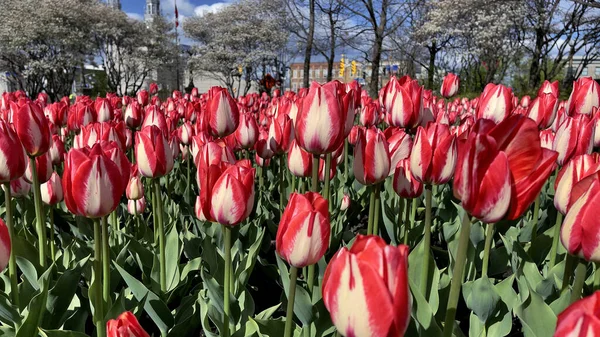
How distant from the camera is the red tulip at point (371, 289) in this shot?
2.25ft

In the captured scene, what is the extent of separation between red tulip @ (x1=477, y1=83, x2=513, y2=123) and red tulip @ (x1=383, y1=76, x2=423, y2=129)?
40 centimetres

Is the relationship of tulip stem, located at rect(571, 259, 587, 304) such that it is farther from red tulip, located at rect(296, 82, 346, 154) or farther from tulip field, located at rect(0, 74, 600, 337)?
red tulip, located at rect(296, 82, 346, 154)

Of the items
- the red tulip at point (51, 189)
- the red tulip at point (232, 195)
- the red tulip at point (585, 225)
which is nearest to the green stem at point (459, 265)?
the red tulip at point (585, 225)

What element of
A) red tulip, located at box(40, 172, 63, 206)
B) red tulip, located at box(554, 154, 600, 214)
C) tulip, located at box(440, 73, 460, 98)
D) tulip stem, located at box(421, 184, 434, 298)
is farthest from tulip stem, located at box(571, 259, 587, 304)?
tulip, located at box(440, 73, 460, 98)

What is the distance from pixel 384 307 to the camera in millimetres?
694

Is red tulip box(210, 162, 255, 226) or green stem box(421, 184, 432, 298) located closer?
red tulip box(210, 162, 255, 226)

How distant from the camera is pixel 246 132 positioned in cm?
247

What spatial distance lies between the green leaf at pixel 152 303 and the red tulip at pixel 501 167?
117 cm

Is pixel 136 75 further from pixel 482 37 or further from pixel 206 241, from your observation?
pixel 206 241

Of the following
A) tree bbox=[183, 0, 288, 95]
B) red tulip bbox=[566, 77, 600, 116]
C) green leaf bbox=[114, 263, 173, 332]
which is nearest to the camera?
green leaf bbox=[114, 263, 173, 332]

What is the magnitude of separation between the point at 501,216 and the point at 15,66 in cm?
3124

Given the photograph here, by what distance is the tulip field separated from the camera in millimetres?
838

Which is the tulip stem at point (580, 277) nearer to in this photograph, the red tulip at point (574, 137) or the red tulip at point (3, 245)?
the red tulip at point (574, 137)

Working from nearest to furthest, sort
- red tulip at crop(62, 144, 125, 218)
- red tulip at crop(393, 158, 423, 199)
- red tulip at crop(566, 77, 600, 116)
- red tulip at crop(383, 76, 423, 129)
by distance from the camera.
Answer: red tulip at crop(62, 144, 125, 218) → red tulip at crop(393, 158, 423, 199) → red tulip at crop(383, 76, 423, 129) → red tulip at crop(566, 77, 600, 116)
